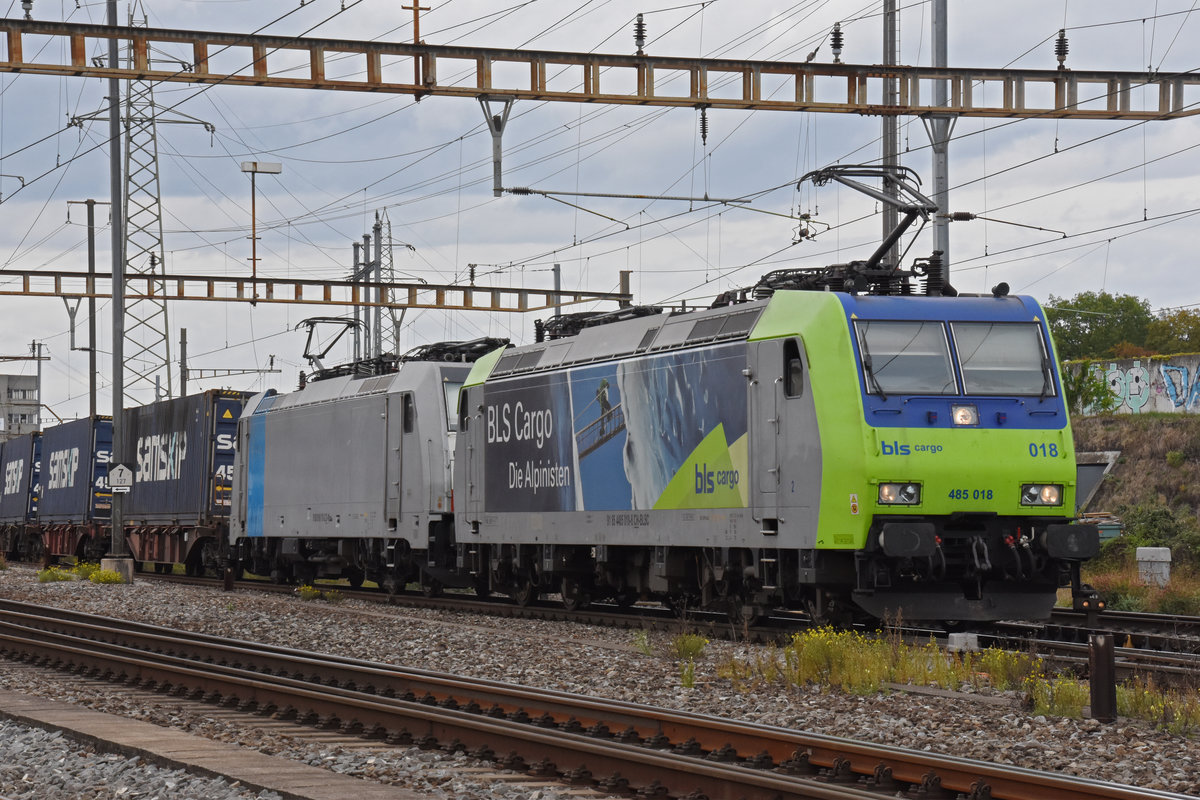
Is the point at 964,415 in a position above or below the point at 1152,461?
below

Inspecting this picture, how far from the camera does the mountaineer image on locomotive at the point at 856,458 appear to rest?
14070 millimetres

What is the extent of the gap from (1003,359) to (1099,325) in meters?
72.7

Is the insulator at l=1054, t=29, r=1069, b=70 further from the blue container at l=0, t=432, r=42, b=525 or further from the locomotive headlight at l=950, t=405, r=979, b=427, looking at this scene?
the blue container at l=0, t=432, r=42, b=525

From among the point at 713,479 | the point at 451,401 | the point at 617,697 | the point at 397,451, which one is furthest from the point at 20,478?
the point at 617,697

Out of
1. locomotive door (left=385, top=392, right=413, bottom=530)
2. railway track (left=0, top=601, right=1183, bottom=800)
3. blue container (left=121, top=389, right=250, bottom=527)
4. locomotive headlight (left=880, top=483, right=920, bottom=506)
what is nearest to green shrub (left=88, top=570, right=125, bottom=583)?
blue container (left=121, top=389, right=250, bottom=527)

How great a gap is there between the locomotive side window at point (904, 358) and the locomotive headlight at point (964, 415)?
0.60 ft

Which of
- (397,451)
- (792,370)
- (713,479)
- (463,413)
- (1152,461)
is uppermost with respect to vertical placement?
(463,413)

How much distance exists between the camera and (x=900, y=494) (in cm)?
1403

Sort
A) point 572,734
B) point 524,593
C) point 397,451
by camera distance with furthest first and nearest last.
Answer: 1. point 397,451
2. point 524,593
3. point 572,734

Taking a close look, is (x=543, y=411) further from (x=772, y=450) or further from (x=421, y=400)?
(x=772, y=450)

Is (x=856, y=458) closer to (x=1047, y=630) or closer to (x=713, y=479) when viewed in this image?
(x=713, y=479)

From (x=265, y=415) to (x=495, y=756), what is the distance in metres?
21.1

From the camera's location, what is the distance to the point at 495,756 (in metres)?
9.06

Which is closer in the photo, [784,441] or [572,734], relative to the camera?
[572,734]
